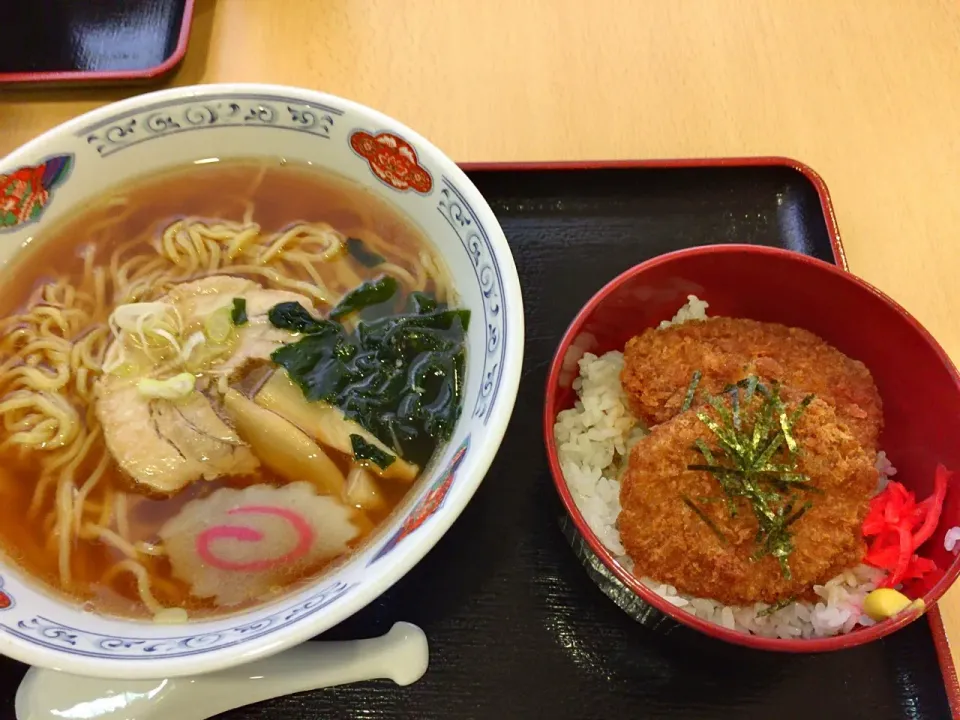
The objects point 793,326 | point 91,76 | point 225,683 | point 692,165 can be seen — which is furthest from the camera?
point 91,76

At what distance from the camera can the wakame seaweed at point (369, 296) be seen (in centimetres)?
124

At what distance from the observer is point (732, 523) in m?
1.07

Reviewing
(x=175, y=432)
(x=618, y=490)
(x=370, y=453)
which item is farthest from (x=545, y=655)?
(x=175, y=432)

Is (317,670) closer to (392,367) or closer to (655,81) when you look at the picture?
(392,367)

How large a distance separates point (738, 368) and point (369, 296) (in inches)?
25.5

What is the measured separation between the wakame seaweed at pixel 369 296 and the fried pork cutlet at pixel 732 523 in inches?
20.1

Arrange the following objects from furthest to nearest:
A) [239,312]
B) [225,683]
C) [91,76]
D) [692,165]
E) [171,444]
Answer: [91,76] < [692,165] < [239,312] < [171,444] < [225,683]

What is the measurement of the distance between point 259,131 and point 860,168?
1.29 meters

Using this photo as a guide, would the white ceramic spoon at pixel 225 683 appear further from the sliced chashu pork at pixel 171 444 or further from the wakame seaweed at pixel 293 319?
the wakame seaweed at pixel 293 319

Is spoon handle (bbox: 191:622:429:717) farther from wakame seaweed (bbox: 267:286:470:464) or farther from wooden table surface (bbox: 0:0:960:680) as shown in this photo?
wooden table surface (bbox: 0:0:960:680)

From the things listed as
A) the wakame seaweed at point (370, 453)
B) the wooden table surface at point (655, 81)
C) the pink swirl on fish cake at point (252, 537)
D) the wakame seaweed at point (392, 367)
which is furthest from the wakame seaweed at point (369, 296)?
the wooden table surface at point (655, 81)

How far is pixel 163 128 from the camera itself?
1.16 metres

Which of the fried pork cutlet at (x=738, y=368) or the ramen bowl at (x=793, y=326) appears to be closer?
the ramen bowl at (x=793, y=326)

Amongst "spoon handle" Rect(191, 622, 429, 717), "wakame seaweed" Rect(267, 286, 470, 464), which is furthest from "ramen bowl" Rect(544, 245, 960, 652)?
"spoon handle" Rect(191, 622, 429, 717)
